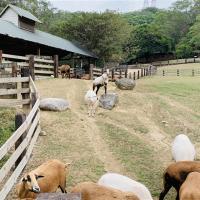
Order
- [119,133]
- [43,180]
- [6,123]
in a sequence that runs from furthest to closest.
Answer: [119,133], [6,123], [43,180]

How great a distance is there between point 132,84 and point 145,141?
336 inches

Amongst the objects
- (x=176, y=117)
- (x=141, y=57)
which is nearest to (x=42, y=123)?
(x=176, y=117)

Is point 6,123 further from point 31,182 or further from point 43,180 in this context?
point 31,182

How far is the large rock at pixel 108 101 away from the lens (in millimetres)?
18125

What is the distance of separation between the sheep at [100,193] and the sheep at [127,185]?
23.1 inches

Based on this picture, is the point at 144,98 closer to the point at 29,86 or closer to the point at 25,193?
the point at 29,86

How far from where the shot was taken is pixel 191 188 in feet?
26.1

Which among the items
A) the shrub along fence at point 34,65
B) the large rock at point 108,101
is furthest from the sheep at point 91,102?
the shrub along fence at point 34,65

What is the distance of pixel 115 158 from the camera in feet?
40.0

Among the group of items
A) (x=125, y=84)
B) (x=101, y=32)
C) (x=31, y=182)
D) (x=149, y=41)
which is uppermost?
(x=149, y=41)

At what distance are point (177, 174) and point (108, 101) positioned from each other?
9271mm

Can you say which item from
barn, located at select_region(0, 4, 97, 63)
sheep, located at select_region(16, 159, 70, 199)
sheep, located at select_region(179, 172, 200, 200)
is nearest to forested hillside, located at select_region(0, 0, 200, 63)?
barn, located at select_region(0, 4, 97, 63)

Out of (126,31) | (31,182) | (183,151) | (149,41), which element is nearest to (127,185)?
(31,182)

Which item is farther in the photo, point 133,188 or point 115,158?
point 115,158
